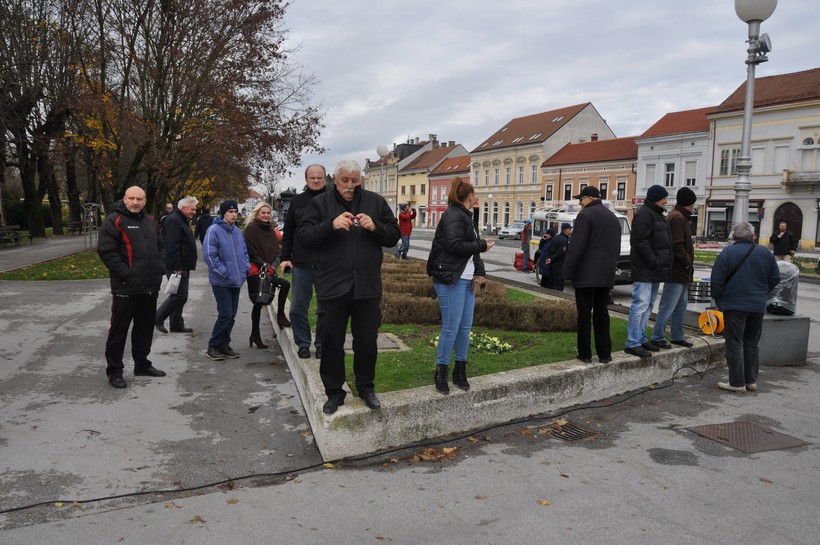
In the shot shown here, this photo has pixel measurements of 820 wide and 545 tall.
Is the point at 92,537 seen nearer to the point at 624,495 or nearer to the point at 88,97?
the point at 624,495

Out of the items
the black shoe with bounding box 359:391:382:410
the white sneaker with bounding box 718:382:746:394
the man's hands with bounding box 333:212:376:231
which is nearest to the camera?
the man's hands with bounding box 333:212:376:231

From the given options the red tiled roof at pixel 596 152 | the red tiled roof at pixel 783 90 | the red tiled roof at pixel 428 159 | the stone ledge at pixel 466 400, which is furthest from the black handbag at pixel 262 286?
the red tiled roof at pixel 428 159

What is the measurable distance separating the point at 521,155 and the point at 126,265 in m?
67.5

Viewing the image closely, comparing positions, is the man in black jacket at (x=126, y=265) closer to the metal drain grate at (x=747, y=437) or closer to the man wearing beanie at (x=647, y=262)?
the man wearing beanie at (x=647, y=262)

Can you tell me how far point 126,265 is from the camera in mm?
6109

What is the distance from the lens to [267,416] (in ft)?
17.7

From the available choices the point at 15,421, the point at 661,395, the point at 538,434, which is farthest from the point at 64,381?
the point at 661,395

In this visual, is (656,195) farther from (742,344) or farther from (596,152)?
(596,152)

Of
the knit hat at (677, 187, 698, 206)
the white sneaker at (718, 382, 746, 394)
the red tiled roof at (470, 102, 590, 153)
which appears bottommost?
the white sneaker at (718, 382, 746, 394)

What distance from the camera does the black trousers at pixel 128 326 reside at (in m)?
6.17

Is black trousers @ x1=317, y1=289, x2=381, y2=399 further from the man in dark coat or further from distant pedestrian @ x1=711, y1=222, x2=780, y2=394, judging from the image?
distant pedestrian @ x1=711, y1=222, x2=780, y2=394

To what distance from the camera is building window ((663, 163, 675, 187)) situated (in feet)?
169

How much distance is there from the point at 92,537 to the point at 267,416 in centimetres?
215

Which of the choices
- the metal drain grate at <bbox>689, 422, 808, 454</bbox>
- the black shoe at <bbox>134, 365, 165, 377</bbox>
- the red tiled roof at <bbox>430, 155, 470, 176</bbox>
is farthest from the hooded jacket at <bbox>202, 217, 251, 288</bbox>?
the red tiled roof at <bbox>430, 155, 470, 176</bbox>
